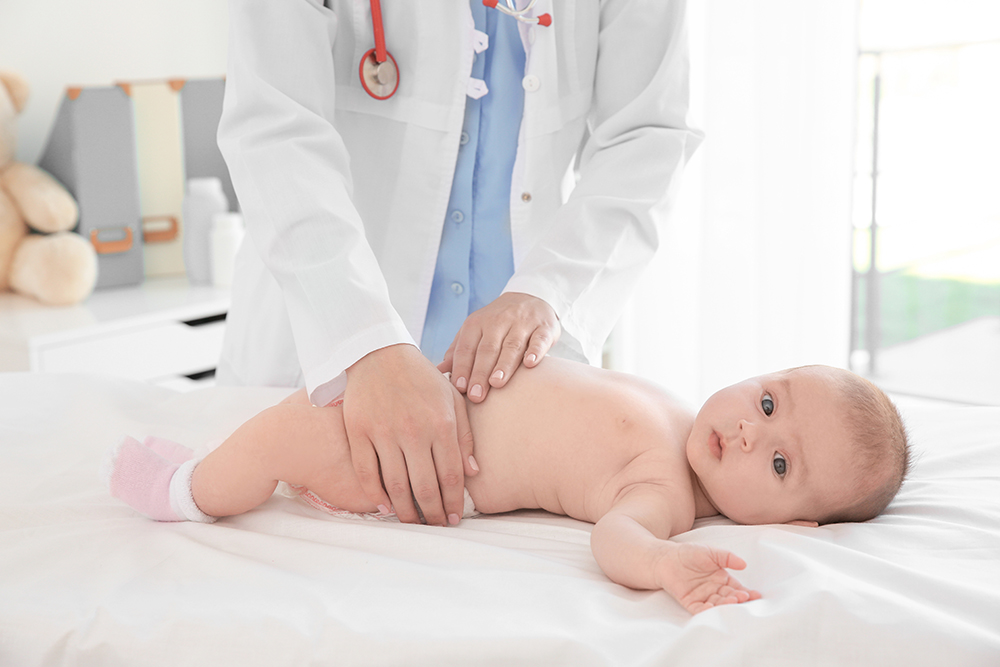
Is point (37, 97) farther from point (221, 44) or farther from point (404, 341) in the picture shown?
point (404, 341)

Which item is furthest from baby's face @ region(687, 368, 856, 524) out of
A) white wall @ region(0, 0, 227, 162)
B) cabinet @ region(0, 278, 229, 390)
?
white wall @ region(0, 0, 227, 162)

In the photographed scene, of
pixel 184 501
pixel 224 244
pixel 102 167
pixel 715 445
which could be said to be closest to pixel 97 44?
pixel 102 167

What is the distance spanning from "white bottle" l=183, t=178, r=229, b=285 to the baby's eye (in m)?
2.08

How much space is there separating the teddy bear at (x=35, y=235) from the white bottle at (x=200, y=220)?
0.99 ft

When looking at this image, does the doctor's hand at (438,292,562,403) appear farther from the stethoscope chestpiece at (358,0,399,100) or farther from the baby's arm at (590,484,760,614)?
the stethoscope chestpiece at (358,0,399,100)

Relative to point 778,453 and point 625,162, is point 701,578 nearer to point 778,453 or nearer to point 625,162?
point 778,453

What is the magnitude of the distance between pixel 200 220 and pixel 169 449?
5.46 ft

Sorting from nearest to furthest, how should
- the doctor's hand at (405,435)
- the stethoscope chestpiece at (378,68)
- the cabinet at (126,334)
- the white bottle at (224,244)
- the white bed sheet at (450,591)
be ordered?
the white bed sheet at (450,591) → the doctor's hand at (405,435) → the stethoscope chestpiece at (378,68) → the cabinet at (126,334) → the white bottle at (224,244)

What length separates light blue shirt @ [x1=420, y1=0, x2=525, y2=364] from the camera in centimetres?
139

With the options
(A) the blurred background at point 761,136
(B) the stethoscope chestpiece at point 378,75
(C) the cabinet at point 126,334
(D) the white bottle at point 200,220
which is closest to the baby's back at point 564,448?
(B) the stethoscope chestpiece at point 378,75

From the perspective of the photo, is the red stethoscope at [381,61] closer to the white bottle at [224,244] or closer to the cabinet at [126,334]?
the cabinet at [126,334]

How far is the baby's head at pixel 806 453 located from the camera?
3.41ft

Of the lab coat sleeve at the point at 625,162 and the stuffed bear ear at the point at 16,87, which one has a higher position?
the stuffed bear ear at the point at 16,87

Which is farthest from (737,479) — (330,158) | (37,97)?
(37,97)
